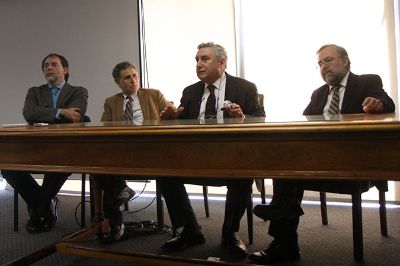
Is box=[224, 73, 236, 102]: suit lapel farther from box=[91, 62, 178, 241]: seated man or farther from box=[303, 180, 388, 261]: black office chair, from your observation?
box=[303, 180, 388, 261]: black office chair

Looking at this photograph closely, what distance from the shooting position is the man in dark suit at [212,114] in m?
1.85

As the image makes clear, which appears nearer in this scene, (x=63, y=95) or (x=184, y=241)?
(x=184, y=241)

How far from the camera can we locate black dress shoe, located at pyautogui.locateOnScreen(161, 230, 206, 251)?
1943 millimetres

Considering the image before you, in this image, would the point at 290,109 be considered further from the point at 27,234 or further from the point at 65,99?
the point at 27,234

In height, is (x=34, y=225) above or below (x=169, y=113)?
below

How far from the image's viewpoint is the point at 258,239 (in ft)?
6.97

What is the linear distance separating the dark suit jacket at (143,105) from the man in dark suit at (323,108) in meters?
1.14

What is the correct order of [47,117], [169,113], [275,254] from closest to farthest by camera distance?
[275,254] < [169,113] < [47,117]

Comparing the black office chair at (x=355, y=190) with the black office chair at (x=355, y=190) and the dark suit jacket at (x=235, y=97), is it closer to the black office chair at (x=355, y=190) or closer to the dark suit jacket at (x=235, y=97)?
the black office chair at (x=355, y=190)

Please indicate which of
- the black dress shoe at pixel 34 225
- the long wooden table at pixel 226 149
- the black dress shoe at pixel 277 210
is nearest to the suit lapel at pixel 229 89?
the black dress shoe at pixel 277 210

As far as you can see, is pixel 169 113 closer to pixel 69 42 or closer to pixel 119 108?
pixel 119 108

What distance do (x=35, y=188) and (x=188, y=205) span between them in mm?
1193

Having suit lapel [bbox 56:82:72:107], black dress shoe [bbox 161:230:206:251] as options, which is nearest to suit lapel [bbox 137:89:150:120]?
suit lapel [bbox 56:82:72:107]

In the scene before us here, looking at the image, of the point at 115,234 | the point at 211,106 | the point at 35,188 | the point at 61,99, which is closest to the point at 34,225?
the point at 35,188
